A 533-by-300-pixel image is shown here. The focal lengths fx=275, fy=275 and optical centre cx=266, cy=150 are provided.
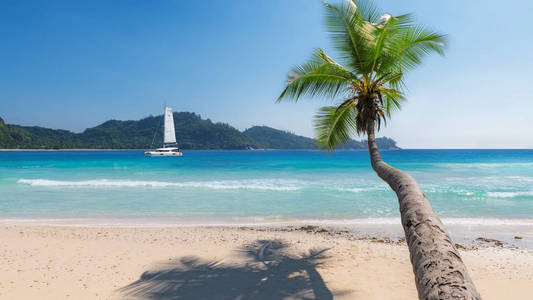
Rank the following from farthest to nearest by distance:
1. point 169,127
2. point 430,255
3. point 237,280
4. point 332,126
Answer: point 169,127
point 332,126
point 237,280
point 430,255

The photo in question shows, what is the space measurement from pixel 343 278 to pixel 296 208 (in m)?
7.78

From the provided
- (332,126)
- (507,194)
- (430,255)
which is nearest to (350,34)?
(332,126)

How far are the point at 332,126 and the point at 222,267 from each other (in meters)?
4.38

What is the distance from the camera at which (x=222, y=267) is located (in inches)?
207

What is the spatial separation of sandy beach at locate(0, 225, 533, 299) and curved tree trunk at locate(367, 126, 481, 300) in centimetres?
210

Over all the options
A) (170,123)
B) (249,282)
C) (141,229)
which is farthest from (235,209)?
(170,123)

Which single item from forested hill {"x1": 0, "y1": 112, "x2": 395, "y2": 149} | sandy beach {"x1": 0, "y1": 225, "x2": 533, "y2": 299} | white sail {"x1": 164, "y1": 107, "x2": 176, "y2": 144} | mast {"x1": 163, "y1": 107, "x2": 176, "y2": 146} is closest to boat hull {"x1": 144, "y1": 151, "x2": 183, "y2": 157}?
mast {"x1": 163, "y1": 107, "x2": 176, "y2": 146}

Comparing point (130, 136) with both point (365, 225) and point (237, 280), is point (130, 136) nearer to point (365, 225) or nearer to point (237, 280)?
point (365, 225)

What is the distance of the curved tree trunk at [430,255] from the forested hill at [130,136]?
432ft

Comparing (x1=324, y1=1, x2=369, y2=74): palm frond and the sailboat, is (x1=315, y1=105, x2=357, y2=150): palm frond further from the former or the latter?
the sailboat

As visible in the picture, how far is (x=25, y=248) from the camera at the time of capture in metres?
6.14

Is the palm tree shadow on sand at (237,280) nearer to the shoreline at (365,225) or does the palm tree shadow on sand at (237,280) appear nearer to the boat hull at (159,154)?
the shoreline at (365,225)

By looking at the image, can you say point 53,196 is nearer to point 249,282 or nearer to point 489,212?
point 249,282

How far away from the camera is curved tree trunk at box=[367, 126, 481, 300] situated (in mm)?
1777
